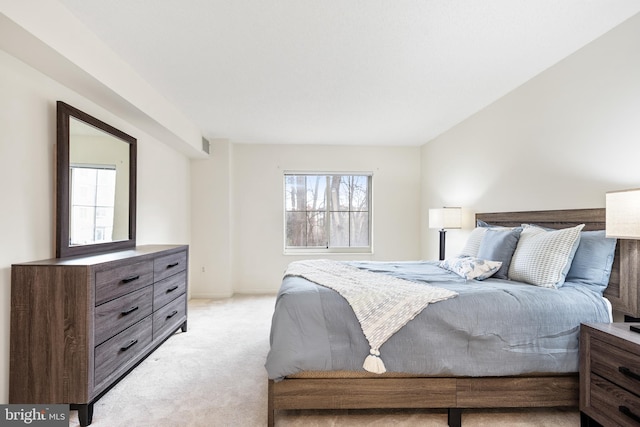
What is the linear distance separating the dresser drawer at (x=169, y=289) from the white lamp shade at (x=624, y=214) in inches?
127

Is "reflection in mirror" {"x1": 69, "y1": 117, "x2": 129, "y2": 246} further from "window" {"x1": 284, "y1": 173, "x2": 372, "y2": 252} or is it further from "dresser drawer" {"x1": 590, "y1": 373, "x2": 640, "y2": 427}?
"dresser drawer" {"x1": 590, "y1": 373, "x2": 640, "y2": 427}

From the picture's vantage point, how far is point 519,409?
2.09 metres

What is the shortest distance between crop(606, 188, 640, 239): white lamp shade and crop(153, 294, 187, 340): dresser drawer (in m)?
3.27

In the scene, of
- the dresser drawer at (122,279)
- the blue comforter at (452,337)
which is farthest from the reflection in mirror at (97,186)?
the blue comforter at (452,337)

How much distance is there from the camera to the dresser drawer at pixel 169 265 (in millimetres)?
2907

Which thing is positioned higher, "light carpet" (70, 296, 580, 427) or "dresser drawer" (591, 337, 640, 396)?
"dresser drawer" (591, 337, 640, 396)

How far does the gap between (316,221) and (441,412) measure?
374 cm

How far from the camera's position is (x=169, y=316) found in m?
3.17

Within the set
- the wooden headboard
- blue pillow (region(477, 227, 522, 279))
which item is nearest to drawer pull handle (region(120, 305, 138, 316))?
blue pillow (region(477, 227, 522, 279))

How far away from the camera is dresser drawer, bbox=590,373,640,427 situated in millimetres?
1523

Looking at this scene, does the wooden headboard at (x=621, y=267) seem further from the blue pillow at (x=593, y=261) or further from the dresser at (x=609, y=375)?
the dresser at (x=609, y=375)

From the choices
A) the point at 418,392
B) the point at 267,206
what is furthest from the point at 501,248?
the point at 267,206

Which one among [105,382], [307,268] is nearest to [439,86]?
[307,268]

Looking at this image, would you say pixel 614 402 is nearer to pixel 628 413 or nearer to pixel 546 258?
pixel 628 413
